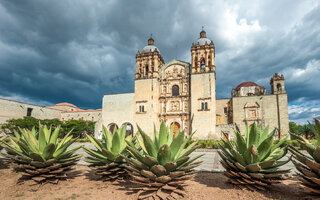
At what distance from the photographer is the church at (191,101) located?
21578mm

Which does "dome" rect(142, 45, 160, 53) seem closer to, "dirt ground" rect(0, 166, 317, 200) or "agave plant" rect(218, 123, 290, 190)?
"dirt ground" rect(0, 166, 317, 200)

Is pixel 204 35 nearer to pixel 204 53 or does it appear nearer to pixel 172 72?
pixel 204 53

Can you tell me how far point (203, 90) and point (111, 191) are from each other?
2101 cm

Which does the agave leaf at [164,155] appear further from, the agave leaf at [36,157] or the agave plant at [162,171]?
the agave leaf at [36,157]

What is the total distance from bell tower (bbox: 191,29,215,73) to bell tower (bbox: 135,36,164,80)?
17.1 ft

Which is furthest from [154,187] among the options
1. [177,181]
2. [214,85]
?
[214,85]

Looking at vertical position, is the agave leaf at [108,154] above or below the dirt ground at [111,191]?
above

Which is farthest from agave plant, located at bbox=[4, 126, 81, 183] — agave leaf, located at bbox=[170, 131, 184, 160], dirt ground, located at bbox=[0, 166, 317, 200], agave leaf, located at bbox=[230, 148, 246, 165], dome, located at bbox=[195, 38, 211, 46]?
dome, located at bbox=[195, 38, 211, 46]

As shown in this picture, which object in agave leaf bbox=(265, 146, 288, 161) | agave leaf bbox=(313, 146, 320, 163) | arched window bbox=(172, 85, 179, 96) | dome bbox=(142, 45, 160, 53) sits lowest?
agave leaf bbox=(265, 146, 288, 161)

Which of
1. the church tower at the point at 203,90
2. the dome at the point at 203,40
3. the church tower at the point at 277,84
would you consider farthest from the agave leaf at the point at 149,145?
the church tower at the point at 277,84

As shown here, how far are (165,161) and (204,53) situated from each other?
2324 centimetres

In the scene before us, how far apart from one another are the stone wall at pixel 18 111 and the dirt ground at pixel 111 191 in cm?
2948

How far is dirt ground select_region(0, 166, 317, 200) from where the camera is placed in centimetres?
239

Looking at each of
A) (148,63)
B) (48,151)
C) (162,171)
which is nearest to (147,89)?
(148,63)
